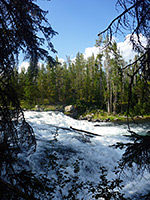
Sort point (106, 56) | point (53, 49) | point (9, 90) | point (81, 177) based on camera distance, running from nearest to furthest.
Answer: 1. point (9, 90)
2. point (53, 49)
3. point (81, 177)
4. point (106, 56)

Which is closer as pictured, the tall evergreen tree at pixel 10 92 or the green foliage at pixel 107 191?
the tall evergreen tree at pixel 10 92

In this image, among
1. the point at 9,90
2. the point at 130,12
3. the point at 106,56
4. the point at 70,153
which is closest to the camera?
the point at 130,12

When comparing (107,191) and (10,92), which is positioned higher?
(10,92)

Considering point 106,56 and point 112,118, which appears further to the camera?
point 106,56

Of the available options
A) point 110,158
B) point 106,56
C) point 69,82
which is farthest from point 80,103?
point 110,158

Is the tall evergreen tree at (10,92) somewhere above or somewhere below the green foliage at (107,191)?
above

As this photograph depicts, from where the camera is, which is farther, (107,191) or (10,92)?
(107,191)

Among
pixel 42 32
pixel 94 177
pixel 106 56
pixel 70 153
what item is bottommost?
pixel 94 177

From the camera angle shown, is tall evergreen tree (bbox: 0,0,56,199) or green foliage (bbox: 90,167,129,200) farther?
green foliage (bbox: 90,167,129,200)

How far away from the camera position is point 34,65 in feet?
12.2

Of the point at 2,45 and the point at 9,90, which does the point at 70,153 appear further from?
the point at 2,45

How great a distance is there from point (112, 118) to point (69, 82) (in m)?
19.5

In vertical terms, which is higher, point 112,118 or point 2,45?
point 2,45

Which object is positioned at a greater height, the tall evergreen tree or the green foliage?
the tall evergreen tree
